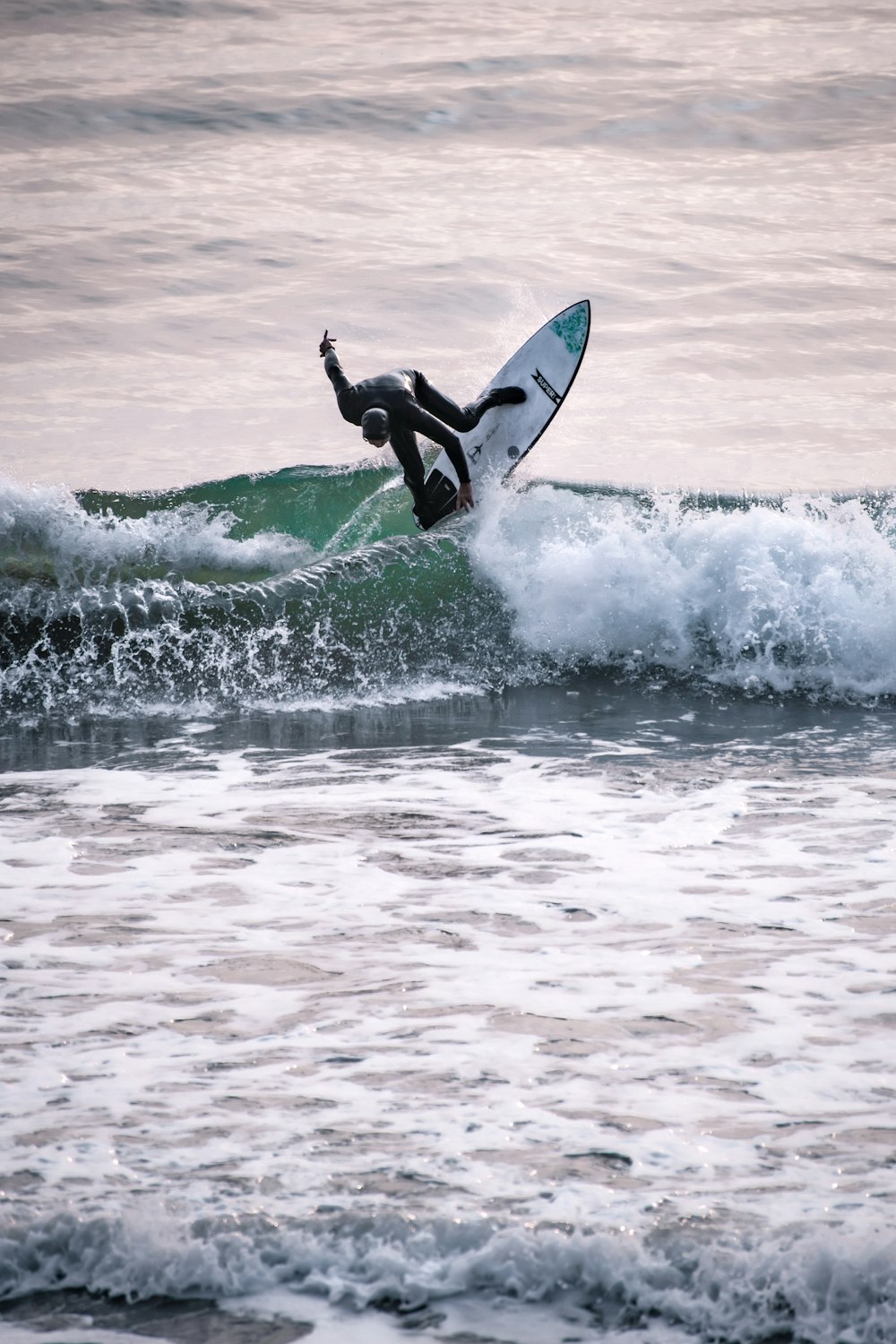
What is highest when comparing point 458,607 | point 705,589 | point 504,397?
point 504,397

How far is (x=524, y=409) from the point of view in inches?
403

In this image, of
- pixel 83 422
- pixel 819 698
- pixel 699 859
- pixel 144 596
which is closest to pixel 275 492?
pixel 144 596

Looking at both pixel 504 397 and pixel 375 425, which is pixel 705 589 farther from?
pixel 375 425

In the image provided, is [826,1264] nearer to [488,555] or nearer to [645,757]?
[645,757]

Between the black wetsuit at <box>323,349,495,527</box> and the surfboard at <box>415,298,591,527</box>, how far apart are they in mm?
420

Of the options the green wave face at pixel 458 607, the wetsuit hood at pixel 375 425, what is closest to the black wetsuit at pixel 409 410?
the wetsuit hood at pixel 375 425

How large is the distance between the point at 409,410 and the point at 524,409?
5.34 feet

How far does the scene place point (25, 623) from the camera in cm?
1027

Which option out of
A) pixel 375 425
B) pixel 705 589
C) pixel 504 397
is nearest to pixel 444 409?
pixel 504 397

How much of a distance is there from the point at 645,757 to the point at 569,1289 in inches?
184

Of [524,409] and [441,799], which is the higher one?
[524,409]

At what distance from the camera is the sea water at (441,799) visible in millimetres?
2758

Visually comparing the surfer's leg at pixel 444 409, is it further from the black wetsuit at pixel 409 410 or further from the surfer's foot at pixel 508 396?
the surfer's foot at pixel 508 396

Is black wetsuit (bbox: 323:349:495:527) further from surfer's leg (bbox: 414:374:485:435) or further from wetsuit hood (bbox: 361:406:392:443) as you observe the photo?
wetsuit hood (bbox: 361:406:392:443)
